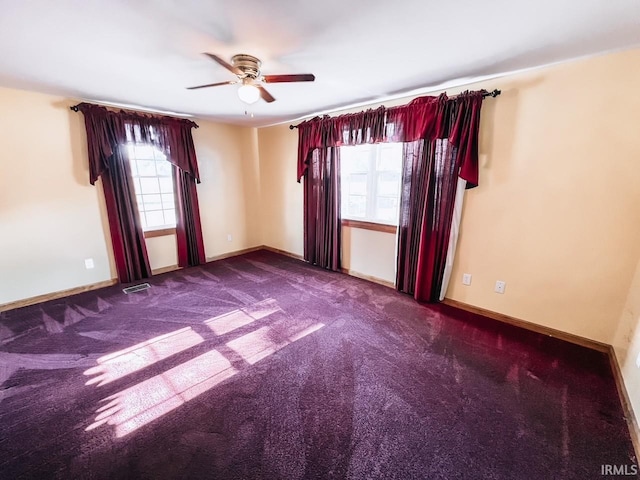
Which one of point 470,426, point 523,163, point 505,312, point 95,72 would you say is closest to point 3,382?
point 95,72

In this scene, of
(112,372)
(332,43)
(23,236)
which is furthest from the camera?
(23,236)

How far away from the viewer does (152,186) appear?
3.73m

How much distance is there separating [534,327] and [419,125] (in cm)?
216

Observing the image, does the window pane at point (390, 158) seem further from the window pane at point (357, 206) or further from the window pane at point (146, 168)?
the window pane at point (146, 168)

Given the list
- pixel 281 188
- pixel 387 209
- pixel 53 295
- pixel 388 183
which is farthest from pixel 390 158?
pixel 53 295

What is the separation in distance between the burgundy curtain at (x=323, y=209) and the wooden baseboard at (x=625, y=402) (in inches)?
108

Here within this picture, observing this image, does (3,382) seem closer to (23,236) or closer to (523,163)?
(23,236)

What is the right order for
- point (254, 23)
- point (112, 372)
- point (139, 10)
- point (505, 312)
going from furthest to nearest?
point (505, 312), point (112, 372), point (254, 23), point (139, 10)

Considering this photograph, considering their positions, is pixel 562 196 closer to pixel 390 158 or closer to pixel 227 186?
pixel 390 158

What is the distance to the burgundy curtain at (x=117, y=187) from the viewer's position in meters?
3.06

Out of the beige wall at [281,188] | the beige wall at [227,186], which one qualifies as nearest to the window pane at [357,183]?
the beige wall at [281,188]

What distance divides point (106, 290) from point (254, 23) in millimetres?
3392

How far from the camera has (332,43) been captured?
1.75 metres

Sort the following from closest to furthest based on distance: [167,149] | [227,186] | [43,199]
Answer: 1. [43,199]
2. [167,149]
3. [227,186]
